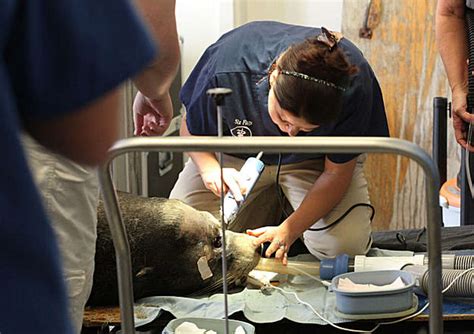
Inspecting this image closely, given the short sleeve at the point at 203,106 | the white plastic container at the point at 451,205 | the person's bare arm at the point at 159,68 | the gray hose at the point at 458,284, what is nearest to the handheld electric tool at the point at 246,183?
the short sleeve at the point at 203,106

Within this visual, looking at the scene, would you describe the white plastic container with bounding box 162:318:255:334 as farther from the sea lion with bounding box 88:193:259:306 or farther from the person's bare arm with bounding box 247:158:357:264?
the person's bare arm with bounding box 247:158:357:264

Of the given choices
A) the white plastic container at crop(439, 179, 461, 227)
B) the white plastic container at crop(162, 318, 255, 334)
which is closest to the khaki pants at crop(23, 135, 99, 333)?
the white plastic container at crop(162, 318, 255, 334)

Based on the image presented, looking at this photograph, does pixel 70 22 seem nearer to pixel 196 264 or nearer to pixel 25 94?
pixel 25 94

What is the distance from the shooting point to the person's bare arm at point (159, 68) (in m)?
1.16

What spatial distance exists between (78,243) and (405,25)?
2088mm

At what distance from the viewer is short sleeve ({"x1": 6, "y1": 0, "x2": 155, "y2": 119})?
1.86 ft

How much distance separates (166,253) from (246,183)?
29cm

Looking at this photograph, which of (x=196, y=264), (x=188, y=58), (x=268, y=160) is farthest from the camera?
(x=188, y=58)

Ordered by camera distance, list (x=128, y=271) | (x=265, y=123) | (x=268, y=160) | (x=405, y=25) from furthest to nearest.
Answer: (x=405, y=25)
(x=268, y=160)
(x=265, y=123)
(x=128, y=271)

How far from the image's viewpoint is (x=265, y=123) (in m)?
2.10

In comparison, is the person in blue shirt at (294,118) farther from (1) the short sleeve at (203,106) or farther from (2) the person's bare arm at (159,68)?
(2) the person's bare arm at (159,68)

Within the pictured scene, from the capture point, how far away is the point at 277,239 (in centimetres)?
206

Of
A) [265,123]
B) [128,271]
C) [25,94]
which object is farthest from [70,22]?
[265,123]

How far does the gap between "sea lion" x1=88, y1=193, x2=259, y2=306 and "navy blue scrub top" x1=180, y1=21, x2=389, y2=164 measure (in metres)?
0.29
